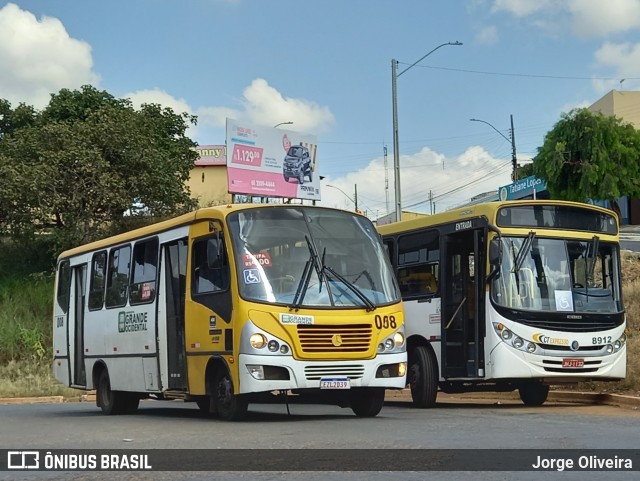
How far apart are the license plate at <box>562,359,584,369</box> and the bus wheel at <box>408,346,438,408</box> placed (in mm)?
2381

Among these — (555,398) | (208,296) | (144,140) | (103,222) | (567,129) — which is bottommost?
(555,398)

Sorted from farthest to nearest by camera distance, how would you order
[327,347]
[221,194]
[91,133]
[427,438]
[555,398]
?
[221,194] < [91,133] < [555,398] < [327,347] < [427,438]

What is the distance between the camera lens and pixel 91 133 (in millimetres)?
36469

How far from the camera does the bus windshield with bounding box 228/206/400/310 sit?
12570 mm

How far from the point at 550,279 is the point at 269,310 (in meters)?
5.16

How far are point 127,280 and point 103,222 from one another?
2100cm

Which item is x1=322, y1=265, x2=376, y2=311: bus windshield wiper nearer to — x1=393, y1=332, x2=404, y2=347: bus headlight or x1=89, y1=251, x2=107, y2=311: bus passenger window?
x1=393, y1=332, x2=404, y2=347: bus headlight

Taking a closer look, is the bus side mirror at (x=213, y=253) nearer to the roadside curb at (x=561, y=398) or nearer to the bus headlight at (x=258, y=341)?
the bus headlight at (x=258, y=341)

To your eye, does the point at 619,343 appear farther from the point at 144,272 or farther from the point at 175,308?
the point at 144,272

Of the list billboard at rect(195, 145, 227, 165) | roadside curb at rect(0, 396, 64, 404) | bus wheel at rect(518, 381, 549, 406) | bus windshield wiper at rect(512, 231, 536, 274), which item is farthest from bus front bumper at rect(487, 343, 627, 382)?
billboard at rect(195, 145, 227, 165)

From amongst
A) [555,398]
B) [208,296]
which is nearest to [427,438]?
[208,296]

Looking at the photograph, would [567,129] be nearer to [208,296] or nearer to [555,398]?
[555,398]

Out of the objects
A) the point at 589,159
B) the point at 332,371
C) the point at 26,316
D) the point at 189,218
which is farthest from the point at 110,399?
the point at 589,159
